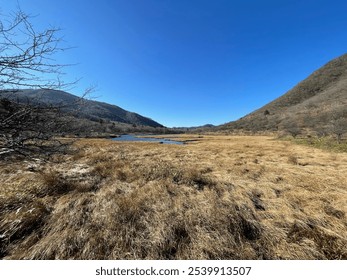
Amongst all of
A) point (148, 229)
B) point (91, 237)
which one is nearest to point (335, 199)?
point (148, 229)

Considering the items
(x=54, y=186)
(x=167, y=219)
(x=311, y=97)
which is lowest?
(x=167, y=219)

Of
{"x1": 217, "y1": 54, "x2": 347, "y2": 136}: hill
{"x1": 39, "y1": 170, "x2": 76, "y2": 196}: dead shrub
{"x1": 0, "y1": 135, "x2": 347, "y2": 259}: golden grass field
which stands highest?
{"x1": 217, "y1": 54, "x2": 347, "y2": 136}: hill

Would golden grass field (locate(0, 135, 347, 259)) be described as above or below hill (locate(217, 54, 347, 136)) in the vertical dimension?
below

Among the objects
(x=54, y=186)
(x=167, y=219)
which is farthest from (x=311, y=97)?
(x=54, y=186)

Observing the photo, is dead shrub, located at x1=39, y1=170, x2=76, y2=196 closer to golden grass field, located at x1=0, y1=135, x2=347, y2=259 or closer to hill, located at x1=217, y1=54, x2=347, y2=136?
golden grass field, located at x1=0, y1=135, x2=347, y2=259

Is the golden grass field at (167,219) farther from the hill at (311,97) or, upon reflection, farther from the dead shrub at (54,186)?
the hill at (311,97)

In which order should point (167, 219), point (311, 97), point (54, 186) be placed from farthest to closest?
point (311, 97) < point (54, 186) < point (167, 219)

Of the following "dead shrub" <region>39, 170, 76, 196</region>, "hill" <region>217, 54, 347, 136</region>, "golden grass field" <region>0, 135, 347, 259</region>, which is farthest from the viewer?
"hill" <region>217, 54, 347, 136</region>

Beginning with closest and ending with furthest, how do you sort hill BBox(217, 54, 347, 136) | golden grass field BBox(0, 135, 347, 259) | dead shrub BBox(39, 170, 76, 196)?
golden grass field BBox(0, 135, 347, 259) < dead shrub BBox(39, 170, 76, 196) < hill BBox(217, 54, 347, 136)

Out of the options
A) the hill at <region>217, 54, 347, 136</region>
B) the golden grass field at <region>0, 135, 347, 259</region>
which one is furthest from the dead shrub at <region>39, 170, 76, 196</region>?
the hill at <region>217, 54, 347, 136</region>

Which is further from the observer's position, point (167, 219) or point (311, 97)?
point (311, 97)

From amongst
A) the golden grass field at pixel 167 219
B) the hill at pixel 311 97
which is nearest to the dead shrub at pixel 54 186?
the golden grass field at pixel 167 219

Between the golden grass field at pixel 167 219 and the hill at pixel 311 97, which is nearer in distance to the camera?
the golden grass field at pixel 167 219

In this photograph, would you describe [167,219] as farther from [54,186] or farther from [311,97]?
[311,97]
